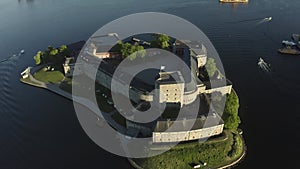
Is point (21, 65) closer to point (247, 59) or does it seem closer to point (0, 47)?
point (0, 47)

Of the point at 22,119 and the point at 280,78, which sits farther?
the point at 280,78

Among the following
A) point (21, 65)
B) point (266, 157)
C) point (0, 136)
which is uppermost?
point (21, 65)

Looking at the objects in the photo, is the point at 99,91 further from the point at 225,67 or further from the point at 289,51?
the point at 289,51

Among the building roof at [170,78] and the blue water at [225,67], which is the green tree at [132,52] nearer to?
the building roof at [170,78]

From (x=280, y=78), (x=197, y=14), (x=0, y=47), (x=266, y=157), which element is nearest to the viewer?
(x=266, y=157)

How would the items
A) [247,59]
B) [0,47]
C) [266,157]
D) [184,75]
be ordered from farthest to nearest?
1. [0,47]
2. [247,59]
3. [184,75]
4. [266,157]

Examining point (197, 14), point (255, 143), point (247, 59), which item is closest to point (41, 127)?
point (255, 143)

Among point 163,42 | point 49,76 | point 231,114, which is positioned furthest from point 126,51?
point 231,114
